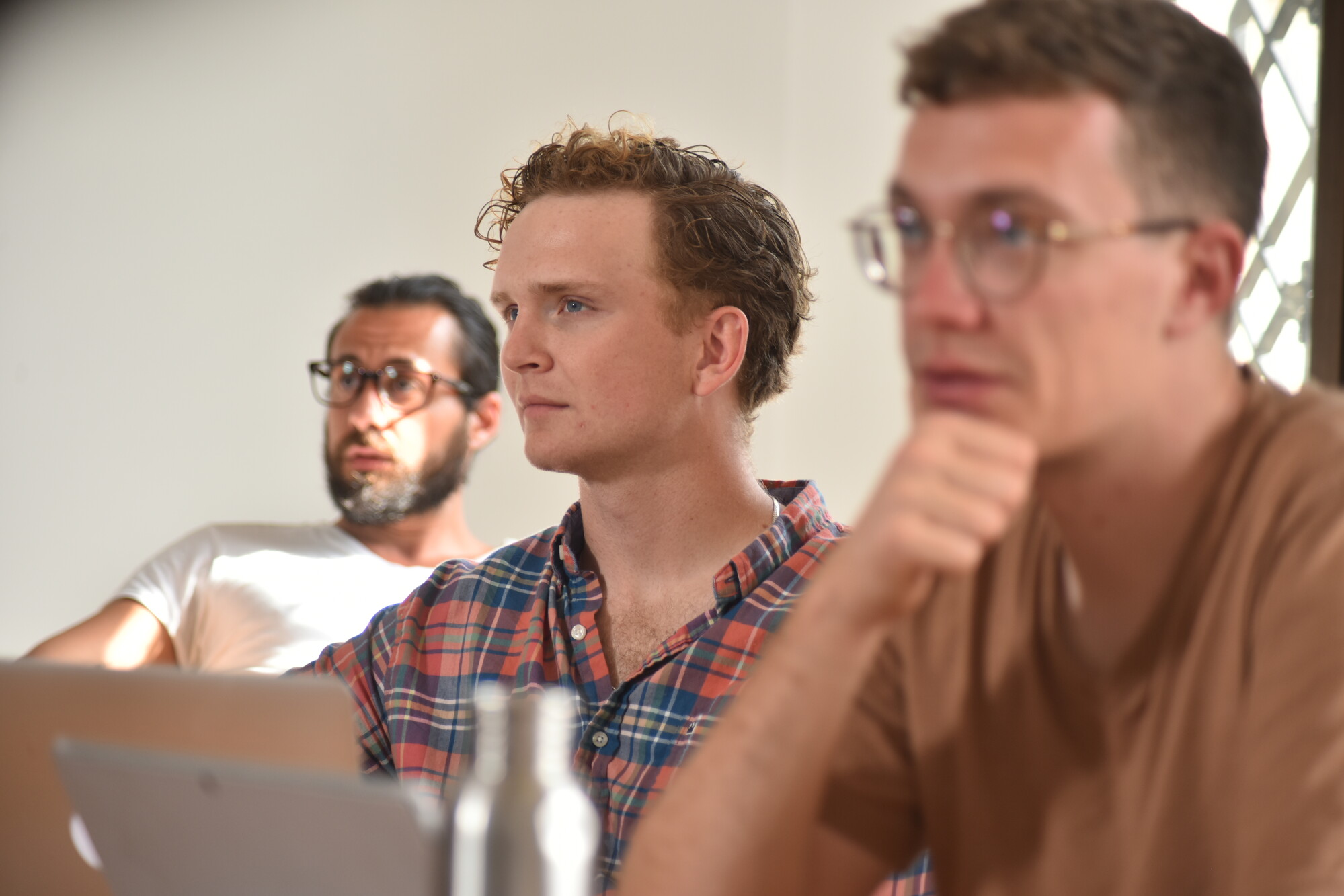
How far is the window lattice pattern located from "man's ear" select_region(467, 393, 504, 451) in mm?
1651

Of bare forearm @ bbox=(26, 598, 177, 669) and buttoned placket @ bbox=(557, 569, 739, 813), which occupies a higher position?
buttoned placket @ bbox=(557, 569, 739, 813)

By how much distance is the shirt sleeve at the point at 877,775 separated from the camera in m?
0.91

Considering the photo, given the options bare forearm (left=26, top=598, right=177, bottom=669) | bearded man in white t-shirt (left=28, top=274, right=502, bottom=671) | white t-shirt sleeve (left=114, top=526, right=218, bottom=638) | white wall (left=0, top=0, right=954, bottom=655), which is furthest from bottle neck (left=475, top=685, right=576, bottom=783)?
white wall (left=0, top=0, right=954, bottom=655)

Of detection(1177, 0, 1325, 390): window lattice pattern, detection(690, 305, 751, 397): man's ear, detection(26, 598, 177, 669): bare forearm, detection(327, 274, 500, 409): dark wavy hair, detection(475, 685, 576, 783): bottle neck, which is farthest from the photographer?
detection(327, 274, 500, 409): dark wavy hair

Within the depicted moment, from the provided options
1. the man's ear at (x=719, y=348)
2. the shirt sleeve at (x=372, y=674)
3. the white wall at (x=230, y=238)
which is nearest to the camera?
the shirt sleeve at (x=372, y=674)

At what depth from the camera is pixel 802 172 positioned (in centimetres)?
314

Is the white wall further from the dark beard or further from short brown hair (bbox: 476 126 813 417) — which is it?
short brown hair (bbox: 476 126 813 417)

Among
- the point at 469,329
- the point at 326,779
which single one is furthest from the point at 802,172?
the point at 326,779

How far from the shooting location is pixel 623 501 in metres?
1.51

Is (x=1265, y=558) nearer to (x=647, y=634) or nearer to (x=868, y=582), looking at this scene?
(x=868, y=582)

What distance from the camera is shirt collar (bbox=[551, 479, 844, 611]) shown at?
4.52 ft

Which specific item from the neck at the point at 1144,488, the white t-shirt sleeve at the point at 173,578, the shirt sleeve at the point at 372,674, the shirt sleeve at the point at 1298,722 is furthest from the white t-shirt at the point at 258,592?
the shirt sleeve at the point at 1298,722

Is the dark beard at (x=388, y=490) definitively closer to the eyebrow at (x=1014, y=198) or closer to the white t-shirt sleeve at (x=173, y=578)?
the white t-shirt sleeve at (x=173, y=578)

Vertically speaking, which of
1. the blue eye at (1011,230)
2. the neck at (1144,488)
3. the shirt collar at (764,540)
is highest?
the blue eye at (1011,230)
